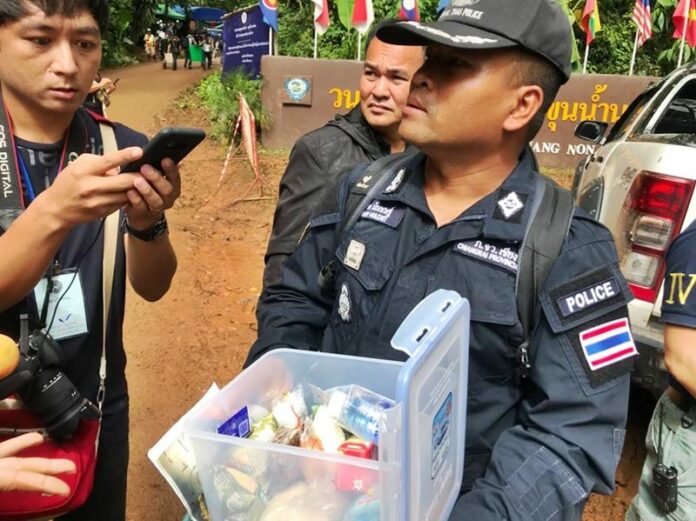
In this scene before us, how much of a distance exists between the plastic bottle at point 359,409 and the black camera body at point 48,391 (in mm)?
814

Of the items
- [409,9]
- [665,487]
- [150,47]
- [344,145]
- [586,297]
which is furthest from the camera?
[150,47]

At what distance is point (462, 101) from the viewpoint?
5.12 ft

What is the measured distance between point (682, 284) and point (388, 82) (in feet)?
4.94

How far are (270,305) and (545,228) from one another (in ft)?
2.64

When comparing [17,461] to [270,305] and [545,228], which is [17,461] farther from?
[545,228]

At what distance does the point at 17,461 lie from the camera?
1.23 meters

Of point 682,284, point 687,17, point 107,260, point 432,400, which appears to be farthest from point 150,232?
point 687,17

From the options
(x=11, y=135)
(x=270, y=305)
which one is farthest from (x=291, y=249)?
(x=11, y=135)

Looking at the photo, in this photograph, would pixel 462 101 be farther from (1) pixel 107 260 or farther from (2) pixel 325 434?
(1) pixel 107 260

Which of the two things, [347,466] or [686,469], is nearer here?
[347,466]

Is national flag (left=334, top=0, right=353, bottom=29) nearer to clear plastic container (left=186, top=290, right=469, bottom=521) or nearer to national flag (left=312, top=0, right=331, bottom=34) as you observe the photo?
national flag (left=312, top=0, right=331, bottom=34)

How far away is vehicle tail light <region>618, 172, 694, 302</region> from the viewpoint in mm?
2908

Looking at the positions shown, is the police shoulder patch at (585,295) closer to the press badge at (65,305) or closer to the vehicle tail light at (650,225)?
the press badge at (65,305)

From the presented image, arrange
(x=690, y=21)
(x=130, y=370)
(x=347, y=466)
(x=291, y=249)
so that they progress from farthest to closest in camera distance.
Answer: (x=690, y=21)
(x=130, y=370)
(x=291, y=249)
(x=347, y=466)
